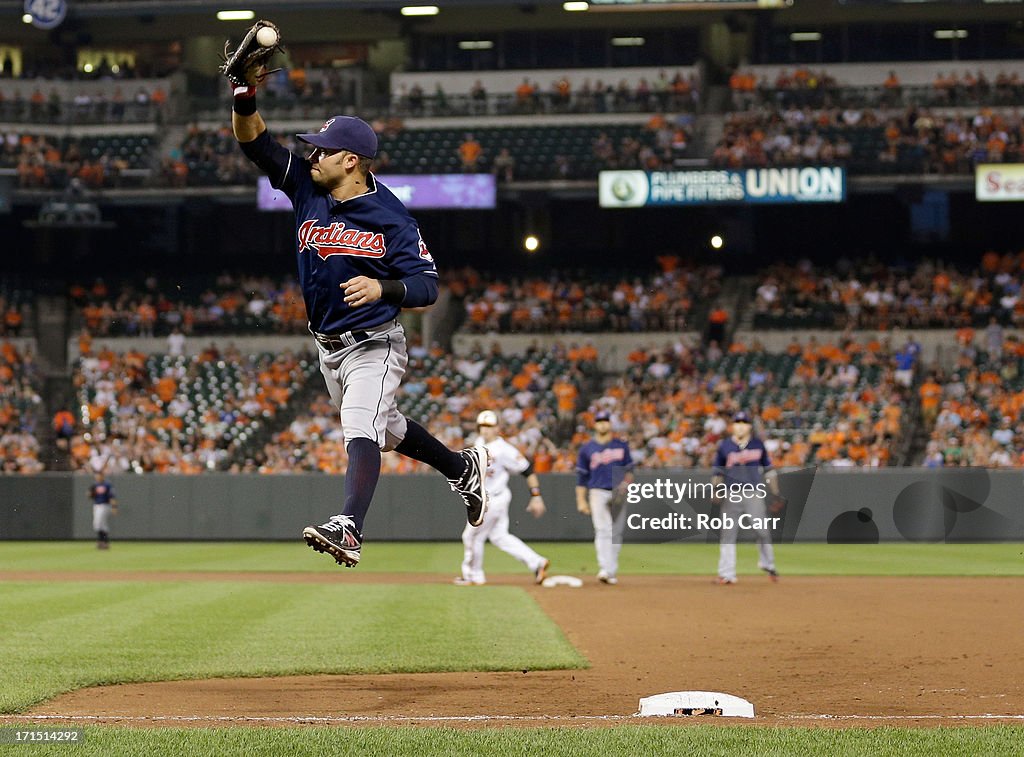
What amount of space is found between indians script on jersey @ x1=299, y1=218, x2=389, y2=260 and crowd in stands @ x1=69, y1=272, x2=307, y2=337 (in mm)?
26350

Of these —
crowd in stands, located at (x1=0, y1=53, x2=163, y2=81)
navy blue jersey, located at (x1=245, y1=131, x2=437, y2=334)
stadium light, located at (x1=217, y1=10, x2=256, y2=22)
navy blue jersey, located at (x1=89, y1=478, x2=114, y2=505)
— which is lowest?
navy blue jersey, located at (x1=89, y1=478, x2=114, y2=505)

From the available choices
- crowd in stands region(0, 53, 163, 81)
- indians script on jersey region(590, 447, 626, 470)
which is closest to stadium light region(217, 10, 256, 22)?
crowd in stands region(0, 53, 163, 81)

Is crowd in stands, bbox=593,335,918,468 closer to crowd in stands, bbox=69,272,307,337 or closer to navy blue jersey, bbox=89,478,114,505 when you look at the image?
crowd in stands, bbox=69,272,307,337

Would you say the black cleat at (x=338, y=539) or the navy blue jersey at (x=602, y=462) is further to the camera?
the navy blue jersey at (x=602, y=462)

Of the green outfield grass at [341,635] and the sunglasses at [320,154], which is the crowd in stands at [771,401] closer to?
the green outfield grass at [341,635]

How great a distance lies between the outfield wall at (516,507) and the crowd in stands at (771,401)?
36.7 inches

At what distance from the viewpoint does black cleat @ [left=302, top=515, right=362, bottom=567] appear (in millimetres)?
6195

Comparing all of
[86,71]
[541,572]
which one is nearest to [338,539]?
[541,572]

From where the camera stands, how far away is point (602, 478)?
1714cm

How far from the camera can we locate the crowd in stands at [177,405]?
28297mm

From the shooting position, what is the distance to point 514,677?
9000 mm

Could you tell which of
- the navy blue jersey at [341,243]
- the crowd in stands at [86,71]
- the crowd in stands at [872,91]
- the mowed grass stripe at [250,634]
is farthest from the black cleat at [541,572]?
the crowd in stands at [86,71]

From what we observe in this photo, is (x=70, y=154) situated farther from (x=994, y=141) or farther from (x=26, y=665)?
(x=26, y=665)

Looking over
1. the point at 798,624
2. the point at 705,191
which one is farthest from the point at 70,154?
the point at 798,624
